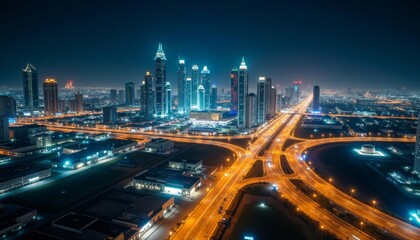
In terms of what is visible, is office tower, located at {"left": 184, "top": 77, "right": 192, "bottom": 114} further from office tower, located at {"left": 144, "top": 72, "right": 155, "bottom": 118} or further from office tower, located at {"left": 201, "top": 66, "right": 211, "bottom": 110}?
office tower, located at {"left": 144, "top": 72, "right": 155, "bottom": 118}

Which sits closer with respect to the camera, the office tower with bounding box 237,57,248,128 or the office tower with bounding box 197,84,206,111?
the office tower with bounding box 237,57,248,128

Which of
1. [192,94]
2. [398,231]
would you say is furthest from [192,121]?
[398,231]

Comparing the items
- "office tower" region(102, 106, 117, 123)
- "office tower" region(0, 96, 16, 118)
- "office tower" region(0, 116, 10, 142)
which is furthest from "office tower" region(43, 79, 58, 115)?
"office tower" region(0, 116, 10, 142)

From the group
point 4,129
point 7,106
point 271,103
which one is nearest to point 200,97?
point 271,103

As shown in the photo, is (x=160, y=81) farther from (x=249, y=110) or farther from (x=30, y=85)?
(x=30, y=85)

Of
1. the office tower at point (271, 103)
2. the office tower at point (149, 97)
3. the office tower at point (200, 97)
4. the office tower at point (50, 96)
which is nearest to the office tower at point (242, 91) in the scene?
the office tower at point (271, 103)

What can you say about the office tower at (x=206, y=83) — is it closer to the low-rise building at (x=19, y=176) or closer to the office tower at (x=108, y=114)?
the office tower at (x=108, y=114)

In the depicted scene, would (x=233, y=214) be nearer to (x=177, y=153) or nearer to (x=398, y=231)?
(x=398, y=231)
